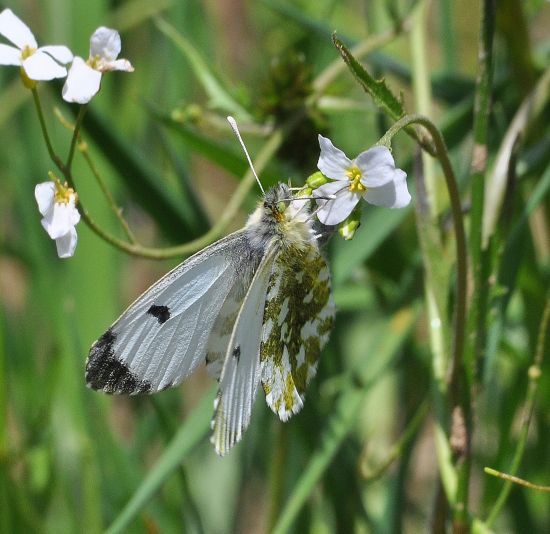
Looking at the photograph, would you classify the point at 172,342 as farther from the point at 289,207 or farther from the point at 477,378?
the point at 477,378

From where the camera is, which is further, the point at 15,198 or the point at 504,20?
the point at 15,198

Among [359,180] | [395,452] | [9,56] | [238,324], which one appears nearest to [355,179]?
[359,180]

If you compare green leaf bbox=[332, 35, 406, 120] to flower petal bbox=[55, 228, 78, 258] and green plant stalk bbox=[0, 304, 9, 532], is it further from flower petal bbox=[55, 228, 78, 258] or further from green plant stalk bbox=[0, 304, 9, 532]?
green plant stalk bbox=[0, 304, 9, 532]

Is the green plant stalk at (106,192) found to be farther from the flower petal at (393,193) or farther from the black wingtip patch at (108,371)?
the flower petal at (393,193)

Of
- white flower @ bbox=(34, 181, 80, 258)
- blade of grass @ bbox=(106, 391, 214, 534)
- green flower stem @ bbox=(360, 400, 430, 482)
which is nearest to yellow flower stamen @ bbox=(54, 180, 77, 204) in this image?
white flower @ bbox=(34, 181, 80, 258)

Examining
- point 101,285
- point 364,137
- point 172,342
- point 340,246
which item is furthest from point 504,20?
point 101,285

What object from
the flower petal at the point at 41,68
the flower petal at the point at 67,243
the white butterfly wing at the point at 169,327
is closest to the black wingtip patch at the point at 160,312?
the white butterfly wing at the point at 169,327

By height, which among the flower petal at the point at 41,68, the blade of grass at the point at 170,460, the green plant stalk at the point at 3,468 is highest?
the flower petal at the point at 41,68
